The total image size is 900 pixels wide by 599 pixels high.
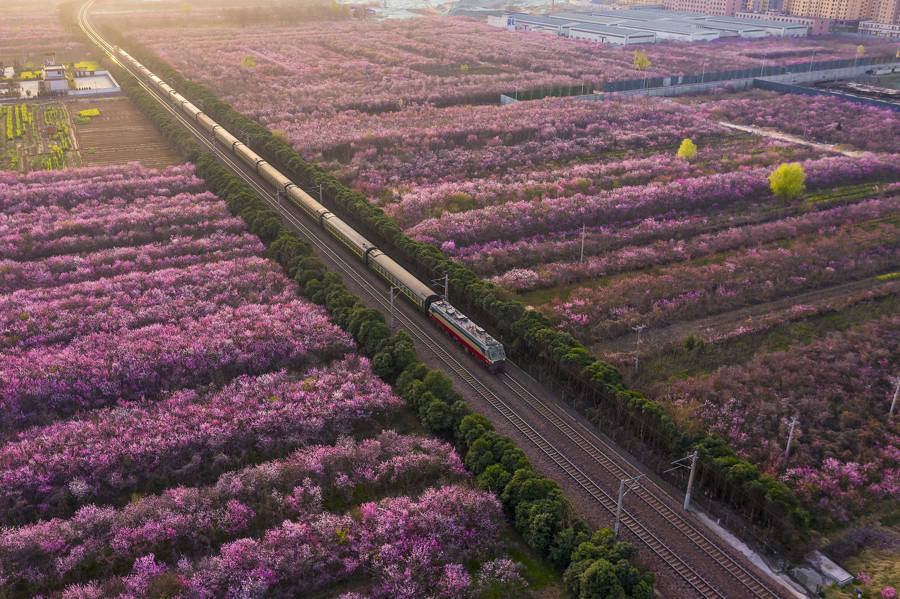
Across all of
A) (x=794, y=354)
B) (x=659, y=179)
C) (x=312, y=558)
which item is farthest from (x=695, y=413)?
(x=659, y=179)

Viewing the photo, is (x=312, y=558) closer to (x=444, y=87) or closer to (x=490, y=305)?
(x=490, y=305)

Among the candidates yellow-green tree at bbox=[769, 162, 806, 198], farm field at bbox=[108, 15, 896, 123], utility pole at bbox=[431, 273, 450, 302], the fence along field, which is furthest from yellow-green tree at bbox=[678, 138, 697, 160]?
utility pole at bbox=[431, 273, 450, 302]

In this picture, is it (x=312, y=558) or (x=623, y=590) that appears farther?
(x=312, y=558)

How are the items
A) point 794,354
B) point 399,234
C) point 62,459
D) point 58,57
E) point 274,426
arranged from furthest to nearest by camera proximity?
1. point 58,57
2. point 399,234
3. point 794,354
4. point 274,426
5. point 62,459

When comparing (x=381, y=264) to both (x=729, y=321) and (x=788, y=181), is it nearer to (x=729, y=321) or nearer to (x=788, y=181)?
(x=729, y=321)

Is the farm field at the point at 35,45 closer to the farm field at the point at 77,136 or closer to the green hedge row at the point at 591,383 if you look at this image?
the farm field at the point at 77,136

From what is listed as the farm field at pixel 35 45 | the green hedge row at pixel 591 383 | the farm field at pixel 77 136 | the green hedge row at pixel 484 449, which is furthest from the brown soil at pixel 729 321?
the farm field at pixel 35 45
